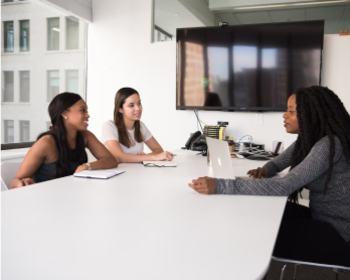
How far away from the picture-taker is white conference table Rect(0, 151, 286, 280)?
743 mm

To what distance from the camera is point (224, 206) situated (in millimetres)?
1270

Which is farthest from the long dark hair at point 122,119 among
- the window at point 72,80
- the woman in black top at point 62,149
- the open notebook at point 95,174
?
the window at point 72,80

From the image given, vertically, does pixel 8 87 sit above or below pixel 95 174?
above

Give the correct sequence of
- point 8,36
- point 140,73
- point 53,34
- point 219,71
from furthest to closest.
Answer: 1. point 140,73
2. point 53,34
3. point 219,71
4. point 8,36

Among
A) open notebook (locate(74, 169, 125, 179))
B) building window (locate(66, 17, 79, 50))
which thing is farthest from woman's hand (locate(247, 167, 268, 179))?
building window (locate(66, 17, 79, 50))

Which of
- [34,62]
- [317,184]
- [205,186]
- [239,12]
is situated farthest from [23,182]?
[239,12]

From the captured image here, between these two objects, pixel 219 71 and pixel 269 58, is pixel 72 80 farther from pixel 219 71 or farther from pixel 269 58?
pixel 269 58

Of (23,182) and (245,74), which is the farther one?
(245,74)

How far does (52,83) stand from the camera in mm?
4062

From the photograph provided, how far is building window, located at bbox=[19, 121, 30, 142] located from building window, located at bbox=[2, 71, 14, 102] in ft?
1.09

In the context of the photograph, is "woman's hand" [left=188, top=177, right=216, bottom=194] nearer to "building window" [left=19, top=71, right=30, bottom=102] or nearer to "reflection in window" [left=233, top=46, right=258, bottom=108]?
"reflection in window" [left=233, top=46, right=258, bottom=108]

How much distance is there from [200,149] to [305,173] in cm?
172

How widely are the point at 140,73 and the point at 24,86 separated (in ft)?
4.47

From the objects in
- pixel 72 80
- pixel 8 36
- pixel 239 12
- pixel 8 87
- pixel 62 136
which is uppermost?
pixel 239 12
